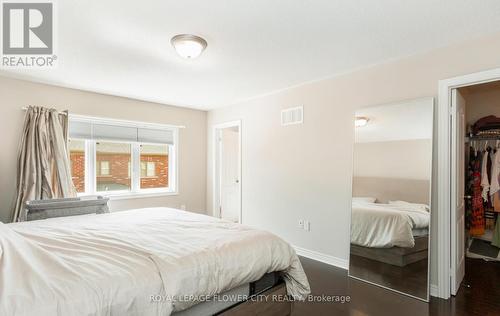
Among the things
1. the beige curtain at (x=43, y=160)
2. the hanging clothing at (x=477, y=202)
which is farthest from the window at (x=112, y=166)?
the hanging clothing at (x=477, y=202)

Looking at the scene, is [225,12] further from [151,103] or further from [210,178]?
[210,178]

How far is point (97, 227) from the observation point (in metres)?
2.27

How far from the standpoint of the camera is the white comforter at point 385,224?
8.83 feet

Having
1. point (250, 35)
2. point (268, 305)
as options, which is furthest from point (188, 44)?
point (268, 305)

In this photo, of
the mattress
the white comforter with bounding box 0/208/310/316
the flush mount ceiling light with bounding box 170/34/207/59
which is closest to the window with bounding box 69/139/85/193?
the white comforter with bounding box 0/208/310/316

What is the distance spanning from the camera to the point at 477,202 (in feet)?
10.8

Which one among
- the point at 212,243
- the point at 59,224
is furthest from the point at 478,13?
the point at 59,224

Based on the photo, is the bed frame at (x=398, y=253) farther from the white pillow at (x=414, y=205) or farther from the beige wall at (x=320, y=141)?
the white pillow at (x=414, y=205)

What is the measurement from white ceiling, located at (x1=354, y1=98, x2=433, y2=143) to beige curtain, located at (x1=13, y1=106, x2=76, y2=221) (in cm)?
385

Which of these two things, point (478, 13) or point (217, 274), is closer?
point (217, 274)

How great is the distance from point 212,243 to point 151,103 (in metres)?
3.59

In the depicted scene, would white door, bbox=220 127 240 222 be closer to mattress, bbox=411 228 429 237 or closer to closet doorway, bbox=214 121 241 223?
closet doorway, bbox=214 121 241 223

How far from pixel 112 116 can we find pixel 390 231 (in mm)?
4254

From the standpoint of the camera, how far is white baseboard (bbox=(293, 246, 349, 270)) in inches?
126
